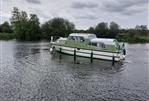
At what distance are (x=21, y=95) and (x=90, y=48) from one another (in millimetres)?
24410

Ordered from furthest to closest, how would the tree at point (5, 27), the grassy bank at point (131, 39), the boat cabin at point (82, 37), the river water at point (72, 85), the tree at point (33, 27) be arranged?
the tree at point (5, 27) → the tree at point (33, 27) → the grassy bank at point (131, 39) → the boat cabin at point (82, 37) → the river water at point (72, 85)

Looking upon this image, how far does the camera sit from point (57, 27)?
125875 millimetres

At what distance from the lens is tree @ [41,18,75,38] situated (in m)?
120

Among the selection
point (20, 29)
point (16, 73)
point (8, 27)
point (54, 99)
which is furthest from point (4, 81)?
point (8, 27)

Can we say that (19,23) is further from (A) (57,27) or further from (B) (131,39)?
(B) (131,39)

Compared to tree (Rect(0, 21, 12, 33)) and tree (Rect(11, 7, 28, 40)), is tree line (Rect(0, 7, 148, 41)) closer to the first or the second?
tree (Rect(11, 7, 28, 40))

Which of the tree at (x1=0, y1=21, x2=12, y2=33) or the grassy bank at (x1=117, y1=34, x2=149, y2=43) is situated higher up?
the tree at (x1=0, y1=21, x2=12, y2=33)

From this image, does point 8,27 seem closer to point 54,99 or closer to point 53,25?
point 53,25

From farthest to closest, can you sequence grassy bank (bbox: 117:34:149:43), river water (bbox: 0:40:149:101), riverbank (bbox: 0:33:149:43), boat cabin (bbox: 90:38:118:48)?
riverbank (bbox: 0:33:149:43)
grassy bank (bbox: 117:34:149:43)
boat cabin (bbox: 90:38:118:48)
river water (bbox: 0:40:149:101)

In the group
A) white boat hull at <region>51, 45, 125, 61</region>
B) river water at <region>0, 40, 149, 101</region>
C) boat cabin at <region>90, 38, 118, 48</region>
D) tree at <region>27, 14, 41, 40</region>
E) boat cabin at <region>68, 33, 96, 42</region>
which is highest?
tree at <region>27, 14, 41, 40</region>

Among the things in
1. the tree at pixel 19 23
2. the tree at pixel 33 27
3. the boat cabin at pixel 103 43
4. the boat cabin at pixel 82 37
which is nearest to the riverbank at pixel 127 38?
the tree at pixel 19 23

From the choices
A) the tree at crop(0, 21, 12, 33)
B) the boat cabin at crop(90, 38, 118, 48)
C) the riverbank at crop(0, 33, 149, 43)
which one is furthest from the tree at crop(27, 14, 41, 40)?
the boat cabin at crop(90, 38, 118, 48)

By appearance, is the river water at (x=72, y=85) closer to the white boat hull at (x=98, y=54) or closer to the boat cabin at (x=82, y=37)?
the white boat hull at (x=98, y=54)

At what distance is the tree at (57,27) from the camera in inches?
4724
